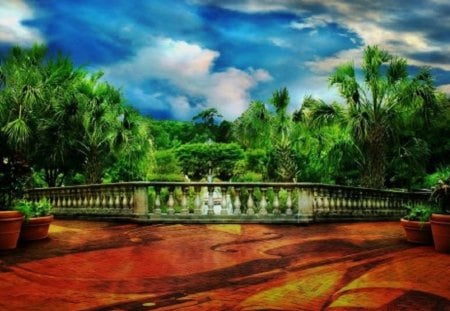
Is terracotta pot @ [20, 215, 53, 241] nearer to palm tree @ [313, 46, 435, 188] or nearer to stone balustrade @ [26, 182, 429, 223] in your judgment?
stone balustrade @ [26, 182, 429, 223]

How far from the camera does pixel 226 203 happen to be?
12125mm

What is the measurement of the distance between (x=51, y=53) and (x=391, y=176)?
17369mm

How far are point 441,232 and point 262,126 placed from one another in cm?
1713

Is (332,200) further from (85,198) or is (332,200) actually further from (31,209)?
(31,209)

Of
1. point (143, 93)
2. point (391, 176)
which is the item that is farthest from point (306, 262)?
point (143, 93)

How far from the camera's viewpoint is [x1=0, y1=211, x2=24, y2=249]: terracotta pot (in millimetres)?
8125

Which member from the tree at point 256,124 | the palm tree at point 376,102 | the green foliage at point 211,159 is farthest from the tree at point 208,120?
the palm tree at point 376,102

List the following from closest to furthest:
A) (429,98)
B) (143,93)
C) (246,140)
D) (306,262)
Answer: (306,262) < (429,98) < (246,140) < (143,93)

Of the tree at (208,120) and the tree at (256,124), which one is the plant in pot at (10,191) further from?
the tree at (208,120)

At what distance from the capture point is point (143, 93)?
90000 millimetres

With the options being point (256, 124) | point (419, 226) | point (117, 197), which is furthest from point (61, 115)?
point (419, 226)

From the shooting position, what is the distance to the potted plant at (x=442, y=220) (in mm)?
7902

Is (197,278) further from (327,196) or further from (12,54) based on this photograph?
(12,54)

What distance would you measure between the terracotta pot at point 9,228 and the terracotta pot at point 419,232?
7.22 metres
